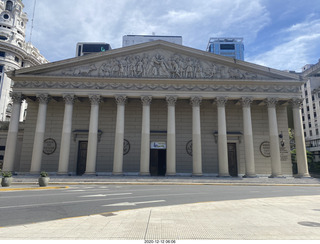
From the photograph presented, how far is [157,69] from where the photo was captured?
30703 mm

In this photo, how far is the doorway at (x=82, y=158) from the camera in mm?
32250

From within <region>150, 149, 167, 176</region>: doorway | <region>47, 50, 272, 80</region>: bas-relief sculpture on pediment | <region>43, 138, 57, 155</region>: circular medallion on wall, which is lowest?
<region>150, 149, 167, 176</region>: doorway

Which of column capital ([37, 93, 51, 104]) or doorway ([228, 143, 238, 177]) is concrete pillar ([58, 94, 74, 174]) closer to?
column capital ([37, 93, 51, 104])

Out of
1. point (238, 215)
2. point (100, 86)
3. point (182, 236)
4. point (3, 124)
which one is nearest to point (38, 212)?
point (182, 236)

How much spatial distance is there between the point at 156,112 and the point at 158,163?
7.45 meters

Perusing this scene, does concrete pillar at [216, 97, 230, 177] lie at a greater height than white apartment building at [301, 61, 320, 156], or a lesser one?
lesser

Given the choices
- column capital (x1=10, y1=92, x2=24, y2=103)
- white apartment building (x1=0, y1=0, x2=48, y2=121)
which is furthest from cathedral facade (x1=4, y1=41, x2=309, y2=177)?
white apartment building (x1=0, y1=0, x2=48, y2=121)

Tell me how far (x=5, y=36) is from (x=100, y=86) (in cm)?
6136

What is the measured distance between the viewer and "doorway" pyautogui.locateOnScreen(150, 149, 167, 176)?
3281cm

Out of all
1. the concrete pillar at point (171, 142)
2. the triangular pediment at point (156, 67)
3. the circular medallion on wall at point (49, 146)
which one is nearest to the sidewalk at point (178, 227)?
the concrete pillar at point (171, 142)

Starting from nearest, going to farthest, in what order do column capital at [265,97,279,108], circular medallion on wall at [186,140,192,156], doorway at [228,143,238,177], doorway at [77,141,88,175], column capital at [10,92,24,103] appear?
column capital at [10,92,24,103]
column capital at [265,97,279,108]
doorway at [77,141,88,175]
circular medallion on wall at [186,140,192,156]
doorway at [228,143,238,177]

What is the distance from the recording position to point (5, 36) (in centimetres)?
7088

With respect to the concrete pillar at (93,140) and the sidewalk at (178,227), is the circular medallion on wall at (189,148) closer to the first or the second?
the concrete pillar at (93,140)

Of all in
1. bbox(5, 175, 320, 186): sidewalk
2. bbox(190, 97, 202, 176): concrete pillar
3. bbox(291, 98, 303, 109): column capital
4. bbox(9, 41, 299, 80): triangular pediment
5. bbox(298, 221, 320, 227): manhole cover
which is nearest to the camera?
bbox(298, 221, 320, 227): manhole cover
